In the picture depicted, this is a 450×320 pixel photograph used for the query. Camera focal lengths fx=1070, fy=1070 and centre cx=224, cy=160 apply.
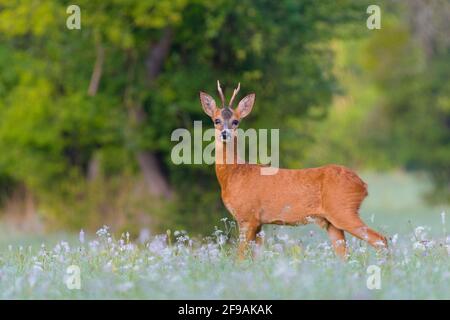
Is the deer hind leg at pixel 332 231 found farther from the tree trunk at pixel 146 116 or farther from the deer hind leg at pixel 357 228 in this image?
the tree trunk at pixel 146 116

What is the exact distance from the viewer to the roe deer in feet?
30.9

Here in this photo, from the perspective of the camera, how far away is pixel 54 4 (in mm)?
19234

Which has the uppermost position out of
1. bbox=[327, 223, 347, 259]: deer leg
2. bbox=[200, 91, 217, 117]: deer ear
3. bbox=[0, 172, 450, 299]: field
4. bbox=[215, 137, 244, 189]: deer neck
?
bbox=[200, 91, 217, 117]: deer ear

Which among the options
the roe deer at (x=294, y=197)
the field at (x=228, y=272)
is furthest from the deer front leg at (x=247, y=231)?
the field at (x=228, y=272)

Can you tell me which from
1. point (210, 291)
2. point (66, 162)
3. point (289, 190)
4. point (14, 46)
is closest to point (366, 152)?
point (66, 162)

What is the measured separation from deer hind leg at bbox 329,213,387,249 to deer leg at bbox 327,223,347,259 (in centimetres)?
14

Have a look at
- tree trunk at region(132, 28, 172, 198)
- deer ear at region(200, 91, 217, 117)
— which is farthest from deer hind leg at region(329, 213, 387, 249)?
tree trunk at region(132, 28, 172, 198)

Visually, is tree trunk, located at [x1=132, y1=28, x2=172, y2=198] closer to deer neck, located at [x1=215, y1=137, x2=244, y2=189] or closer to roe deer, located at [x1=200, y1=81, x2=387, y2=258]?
deer neck, located at [x1=215, y1=137, x2=244, y2=189]

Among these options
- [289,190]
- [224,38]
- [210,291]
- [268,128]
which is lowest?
[210,291]

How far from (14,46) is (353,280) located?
52.2 feet

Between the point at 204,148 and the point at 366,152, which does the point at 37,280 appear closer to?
the point at 204,148

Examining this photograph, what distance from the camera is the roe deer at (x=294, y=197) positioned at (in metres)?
9.42

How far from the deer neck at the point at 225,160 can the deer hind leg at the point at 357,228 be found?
1.13 meters

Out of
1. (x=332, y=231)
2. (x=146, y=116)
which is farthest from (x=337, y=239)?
(x=146, y=116)
